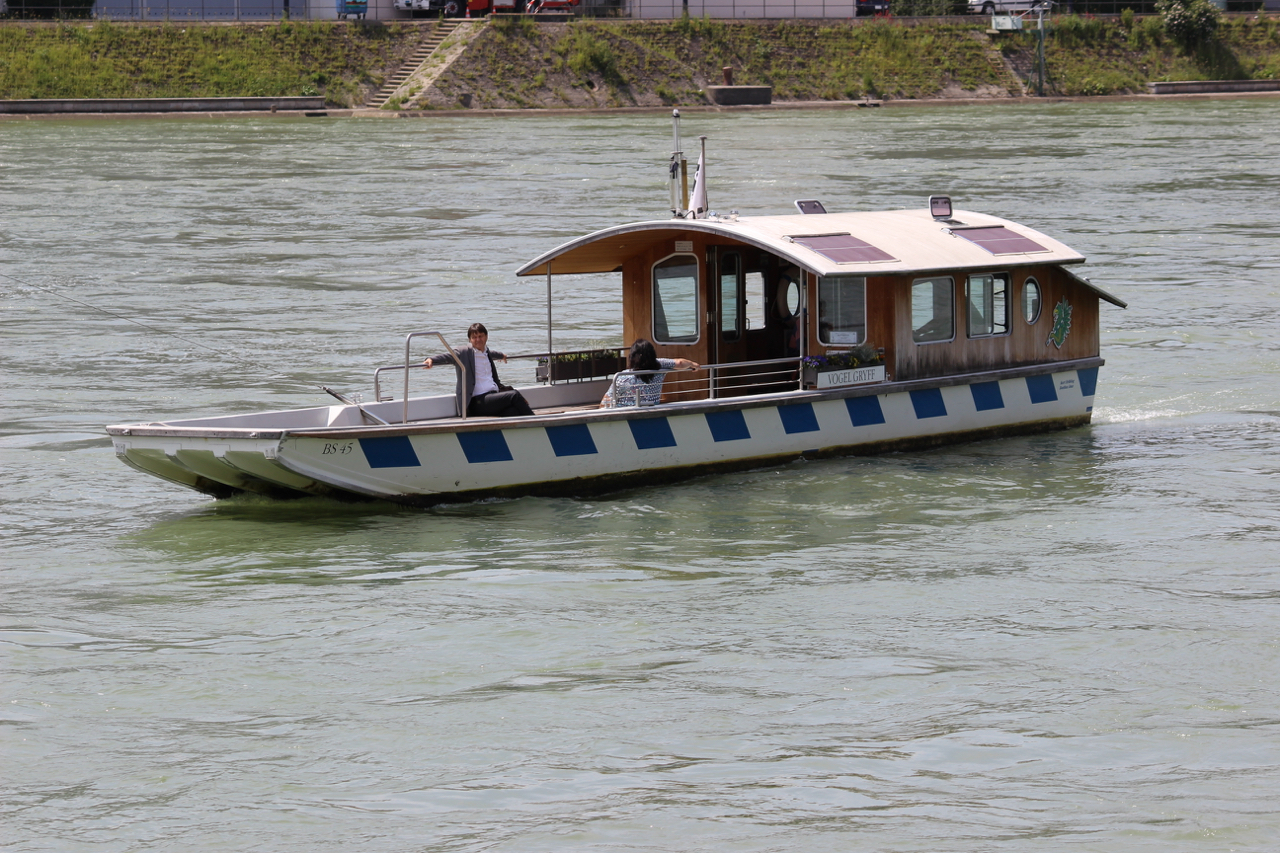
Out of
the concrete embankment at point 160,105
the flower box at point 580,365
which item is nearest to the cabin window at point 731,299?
the flower box at point 580,365

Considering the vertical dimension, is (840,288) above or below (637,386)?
above

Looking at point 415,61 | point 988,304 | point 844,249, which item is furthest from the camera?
point 415,61

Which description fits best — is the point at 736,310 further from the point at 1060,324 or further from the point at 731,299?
the point at 1060,324

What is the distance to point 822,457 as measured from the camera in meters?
15.5

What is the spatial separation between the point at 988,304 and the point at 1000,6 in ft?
214

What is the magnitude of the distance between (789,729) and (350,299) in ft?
57.3

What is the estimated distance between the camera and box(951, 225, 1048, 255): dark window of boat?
16453 mm

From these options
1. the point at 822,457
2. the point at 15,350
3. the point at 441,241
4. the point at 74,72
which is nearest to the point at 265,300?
the point at 15,350

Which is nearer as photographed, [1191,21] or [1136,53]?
[1191,21]

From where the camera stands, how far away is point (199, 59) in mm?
65812

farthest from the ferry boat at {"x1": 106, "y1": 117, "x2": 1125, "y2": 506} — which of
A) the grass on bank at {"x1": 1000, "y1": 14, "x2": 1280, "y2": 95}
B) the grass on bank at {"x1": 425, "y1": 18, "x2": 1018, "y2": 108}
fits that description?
the grass on bank at {"x1": 1000, "y1": 14, "x2": 1280, "y2": 95}

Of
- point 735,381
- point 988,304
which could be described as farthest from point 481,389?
point 988,304

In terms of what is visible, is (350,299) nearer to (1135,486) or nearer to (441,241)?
(441,241)

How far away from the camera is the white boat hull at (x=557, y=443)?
13.0 m
